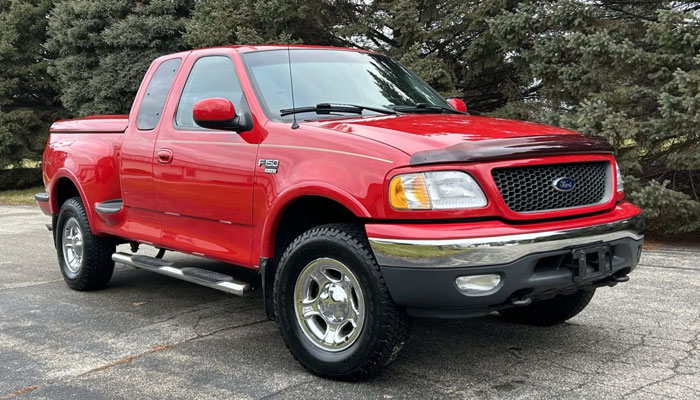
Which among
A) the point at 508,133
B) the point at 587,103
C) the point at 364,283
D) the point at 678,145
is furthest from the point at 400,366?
the point at 678,145

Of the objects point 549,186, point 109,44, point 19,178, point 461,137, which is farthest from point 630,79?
point 19,178

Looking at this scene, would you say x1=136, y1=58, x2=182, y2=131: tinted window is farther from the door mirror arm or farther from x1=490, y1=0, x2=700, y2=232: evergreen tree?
x1=490, y1=0, x2=700, y2=232: evergreen tree

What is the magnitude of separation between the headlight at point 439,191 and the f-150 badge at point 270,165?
93cm

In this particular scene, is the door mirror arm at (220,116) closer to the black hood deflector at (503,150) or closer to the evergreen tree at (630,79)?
the black hood deflector at (503,150)

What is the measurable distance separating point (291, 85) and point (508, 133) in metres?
1.53

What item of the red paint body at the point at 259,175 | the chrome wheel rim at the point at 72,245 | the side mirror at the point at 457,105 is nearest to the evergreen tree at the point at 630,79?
the side mirror at the point at 457,105

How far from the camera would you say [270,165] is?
4.12m

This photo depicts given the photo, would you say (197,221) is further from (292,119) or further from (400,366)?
(400,366)

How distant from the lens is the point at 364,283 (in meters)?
3.56

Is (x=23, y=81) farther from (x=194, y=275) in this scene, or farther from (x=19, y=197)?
(x=194, y=275)

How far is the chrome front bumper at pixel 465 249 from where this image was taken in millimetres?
3289

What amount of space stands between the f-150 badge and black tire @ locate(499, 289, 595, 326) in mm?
2052

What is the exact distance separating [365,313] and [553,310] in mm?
1710

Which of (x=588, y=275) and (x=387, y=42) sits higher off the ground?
(x=387, y=42)
